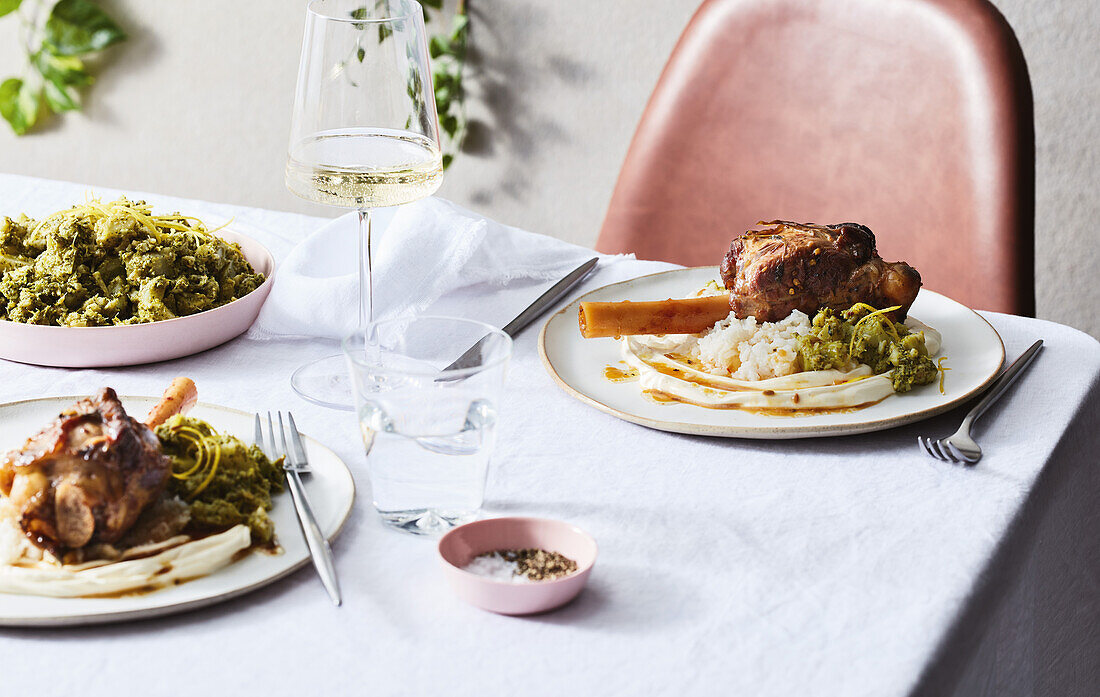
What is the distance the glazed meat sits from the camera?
1.12 meters

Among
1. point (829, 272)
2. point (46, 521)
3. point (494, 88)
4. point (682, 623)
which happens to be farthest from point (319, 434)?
point (494, 88)

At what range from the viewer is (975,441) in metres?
0.98

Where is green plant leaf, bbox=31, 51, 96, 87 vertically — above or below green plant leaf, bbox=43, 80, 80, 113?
above

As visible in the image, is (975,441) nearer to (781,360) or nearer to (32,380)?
(781,360)

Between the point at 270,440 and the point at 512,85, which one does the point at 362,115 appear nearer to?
the point at 270,440

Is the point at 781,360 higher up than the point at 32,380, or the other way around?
Result: the point at 781,360

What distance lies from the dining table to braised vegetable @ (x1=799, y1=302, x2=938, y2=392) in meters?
0.05

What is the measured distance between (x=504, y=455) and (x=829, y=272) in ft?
1.31

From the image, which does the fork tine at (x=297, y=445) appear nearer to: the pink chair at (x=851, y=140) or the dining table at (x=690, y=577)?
the dining table at (x=690, y=577)

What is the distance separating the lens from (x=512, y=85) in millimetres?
2957

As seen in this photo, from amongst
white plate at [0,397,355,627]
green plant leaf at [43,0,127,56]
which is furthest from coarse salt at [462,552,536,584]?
green plant leaf at [43,0,127,56]

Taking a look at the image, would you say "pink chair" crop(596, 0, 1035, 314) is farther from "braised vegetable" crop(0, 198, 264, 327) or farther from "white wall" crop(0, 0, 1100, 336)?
"braised vegetable" crop(0, 198, 264, 327)

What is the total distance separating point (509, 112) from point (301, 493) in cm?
230

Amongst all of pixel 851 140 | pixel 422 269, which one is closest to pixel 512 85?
pixel 851 140
